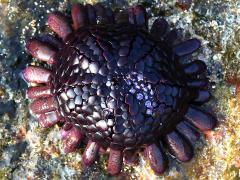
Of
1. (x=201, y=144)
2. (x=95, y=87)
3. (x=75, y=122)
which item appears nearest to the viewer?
(x=95, y=87)

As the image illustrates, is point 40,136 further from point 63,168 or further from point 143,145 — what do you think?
point 143,145

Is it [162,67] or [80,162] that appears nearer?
[162,67]

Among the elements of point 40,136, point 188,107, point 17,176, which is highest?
point 188,107

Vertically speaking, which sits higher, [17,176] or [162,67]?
[162,67]

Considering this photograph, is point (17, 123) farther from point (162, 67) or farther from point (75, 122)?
point (162, 67)

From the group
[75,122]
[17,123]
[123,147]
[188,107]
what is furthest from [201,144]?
[17,123]

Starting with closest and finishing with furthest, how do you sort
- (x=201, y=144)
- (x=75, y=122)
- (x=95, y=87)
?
1. (x=95, y=87)
2. (x=75, y=122)
3. (x=201, y=144)
